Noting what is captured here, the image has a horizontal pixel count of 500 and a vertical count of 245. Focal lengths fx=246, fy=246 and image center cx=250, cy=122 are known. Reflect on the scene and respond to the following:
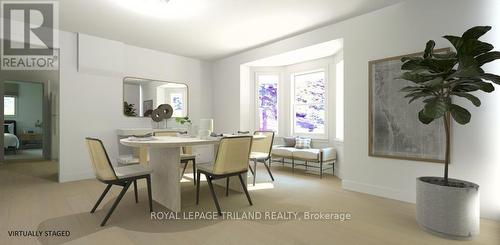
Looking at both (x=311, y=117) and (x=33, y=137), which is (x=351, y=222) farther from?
(x=33, y=137)

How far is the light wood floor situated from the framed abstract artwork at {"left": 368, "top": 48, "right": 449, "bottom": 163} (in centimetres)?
63

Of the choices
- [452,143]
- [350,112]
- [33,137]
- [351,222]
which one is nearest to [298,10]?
[350,112]

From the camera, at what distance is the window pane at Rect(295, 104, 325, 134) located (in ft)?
16.5

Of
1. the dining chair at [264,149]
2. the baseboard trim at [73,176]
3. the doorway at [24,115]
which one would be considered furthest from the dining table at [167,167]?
the doorway at [24,115]

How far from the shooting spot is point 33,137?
7762 millimetres

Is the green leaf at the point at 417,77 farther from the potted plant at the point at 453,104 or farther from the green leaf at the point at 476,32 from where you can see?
the green leaf at the point at 476,32

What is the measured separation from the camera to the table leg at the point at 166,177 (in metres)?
2.54

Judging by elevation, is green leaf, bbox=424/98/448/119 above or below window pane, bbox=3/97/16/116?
below

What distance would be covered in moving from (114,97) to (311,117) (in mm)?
3871

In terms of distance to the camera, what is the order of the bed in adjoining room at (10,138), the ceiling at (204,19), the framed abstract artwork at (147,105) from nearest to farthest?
1. the ceiling at (204,19)
2. the framed abstract artwork at (147,105)
3. the bed in adjoining room at (10,138)

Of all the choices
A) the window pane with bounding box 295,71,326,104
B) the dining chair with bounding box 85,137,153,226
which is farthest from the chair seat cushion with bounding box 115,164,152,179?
the window pane with bounding box 295,71,326,104

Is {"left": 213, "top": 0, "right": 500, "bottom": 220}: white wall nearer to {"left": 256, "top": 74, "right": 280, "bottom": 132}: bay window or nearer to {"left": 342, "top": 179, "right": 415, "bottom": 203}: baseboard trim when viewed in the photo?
{"left": 342, "top": 179, "right": 415, "bottom": 203}: baseboard trim

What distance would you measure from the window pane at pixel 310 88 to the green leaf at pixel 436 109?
2.94m

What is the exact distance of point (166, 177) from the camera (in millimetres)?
2670
